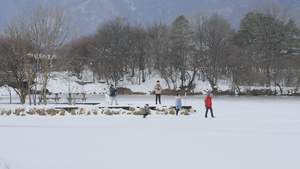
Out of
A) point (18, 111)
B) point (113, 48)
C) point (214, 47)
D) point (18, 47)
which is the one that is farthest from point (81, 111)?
point (113, 48)

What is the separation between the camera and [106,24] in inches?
2549

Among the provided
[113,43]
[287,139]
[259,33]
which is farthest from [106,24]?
[287,139]

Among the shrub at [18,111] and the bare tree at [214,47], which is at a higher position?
the bare tree at [214,47]

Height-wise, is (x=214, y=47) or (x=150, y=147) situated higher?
(x=214, y=47)

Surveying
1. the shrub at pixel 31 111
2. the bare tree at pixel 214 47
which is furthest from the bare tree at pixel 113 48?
the shrub at pixel 31 111

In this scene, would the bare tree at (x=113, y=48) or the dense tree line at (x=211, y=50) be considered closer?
the dense tree line at (x=211, y=50)

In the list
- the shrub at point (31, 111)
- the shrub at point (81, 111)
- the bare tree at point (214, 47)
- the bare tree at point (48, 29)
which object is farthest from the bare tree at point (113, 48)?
the shrub at point (31, 111)

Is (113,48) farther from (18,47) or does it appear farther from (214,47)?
(18,47)

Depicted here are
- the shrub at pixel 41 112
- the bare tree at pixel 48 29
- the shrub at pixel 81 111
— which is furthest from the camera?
the bare tree at pixel 48 29

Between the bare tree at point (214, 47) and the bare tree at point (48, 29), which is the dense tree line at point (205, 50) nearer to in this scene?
the bare tree at point (214, 47)

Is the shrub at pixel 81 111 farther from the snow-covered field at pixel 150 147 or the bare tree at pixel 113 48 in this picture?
the bare tree at pixel 113 48

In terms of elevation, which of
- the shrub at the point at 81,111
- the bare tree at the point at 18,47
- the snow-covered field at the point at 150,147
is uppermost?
the bare tree at the point at 18,47

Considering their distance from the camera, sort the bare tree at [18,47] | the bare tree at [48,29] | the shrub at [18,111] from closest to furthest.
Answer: the shrub at [18,111] < the bare tree at [18,47] < the bare tree at [48,29]

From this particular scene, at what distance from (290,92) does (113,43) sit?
3311 cm
